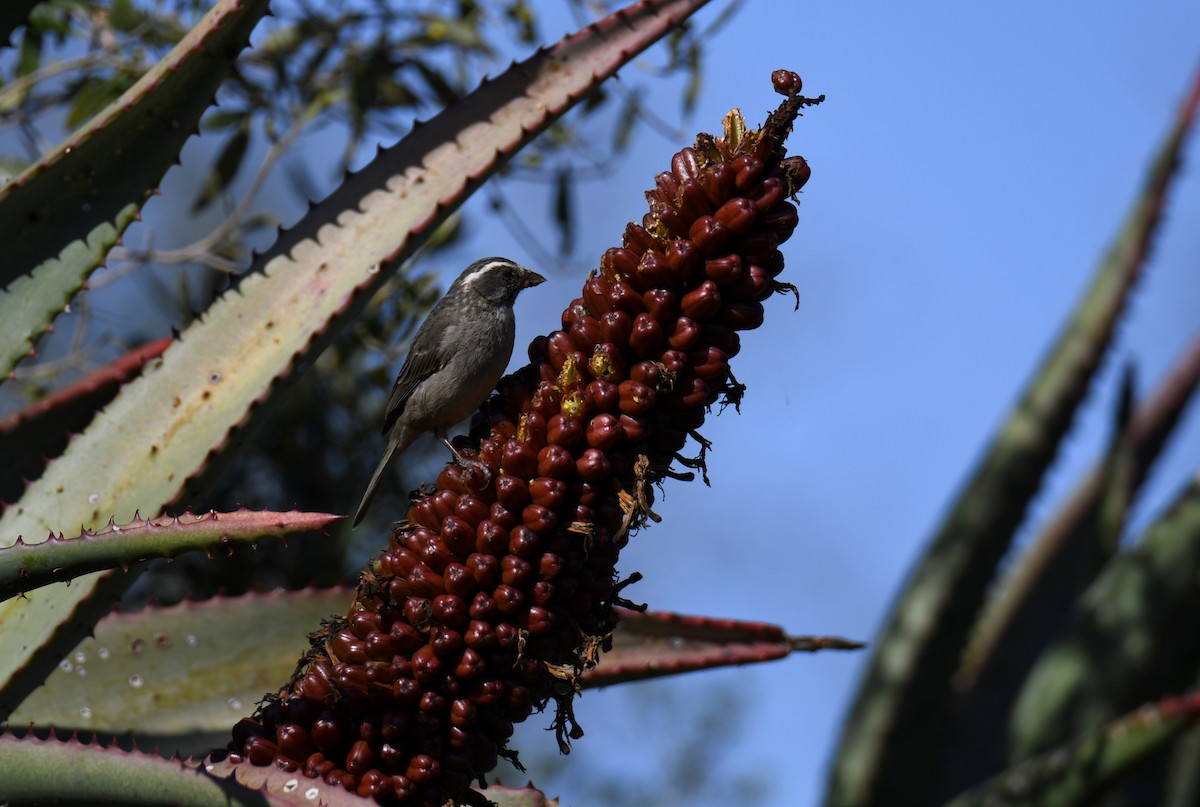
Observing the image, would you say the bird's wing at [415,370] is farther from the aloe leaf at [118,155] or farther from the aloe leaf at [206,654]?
the aloe leaf at [118,155]

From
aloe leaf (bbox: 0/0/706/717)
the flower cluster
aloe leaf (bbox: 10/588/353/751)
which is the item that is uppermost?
aloe leaf (bbox: 0/0/706/717)

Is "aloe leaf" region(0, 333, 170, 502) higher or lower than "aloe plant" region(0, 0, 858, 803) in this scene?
higher

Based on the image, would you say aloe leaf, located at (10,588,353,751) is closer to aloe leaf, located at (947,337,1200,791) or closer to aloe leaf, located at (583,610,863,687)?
aloe leaf, located at (583,610,863,687)

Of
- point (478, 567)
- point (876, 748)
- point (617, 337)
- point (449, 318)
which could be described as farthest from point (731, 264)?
point (876, 748)

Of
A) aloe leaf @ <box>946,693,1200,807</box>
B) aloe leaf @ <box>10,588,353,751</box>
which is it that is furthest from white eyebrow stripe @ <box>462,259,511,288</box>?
aloe leaf @ <box>946,693,1200,807</box>

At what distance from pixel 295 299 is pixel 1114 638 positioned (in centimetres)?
363

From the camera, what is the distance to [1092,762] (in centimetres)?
384

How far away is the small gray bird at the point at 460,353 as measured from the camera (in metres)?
3.88

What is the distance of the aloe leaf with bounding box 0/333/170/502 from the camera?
126 inches

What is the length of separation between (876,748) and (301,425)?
2.46 m

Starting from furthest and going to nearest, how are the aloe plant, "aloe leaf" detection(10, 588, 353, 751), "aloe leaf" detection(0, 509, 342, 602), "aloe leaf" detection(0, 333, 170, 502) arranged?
"aloe leaf" detection(0, 333, 170, 502)
"aloe leaf" detection(10, 588, 353, 751)
the aloe plant
"aloe leaf" detection(0, 509, 342, 602)

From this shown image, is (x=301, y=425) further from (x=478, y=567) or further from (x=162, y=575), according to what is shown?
(x=478, y=567)

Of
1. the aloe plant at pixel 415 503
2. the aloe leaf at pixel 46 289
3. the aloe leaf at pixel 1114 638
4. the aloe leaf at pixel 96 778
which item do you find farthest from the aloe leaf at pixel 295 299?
the aloe leaf at pixel 1114 638

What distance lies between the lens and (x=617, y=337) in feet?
6.95
